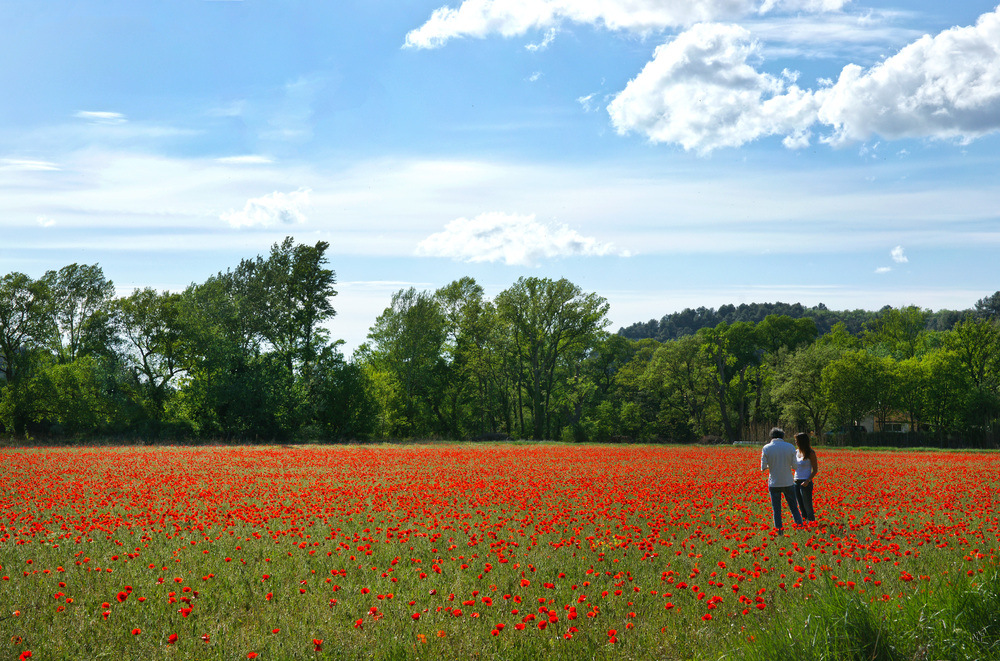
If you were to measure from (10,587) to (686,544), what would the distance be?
30.8 ft

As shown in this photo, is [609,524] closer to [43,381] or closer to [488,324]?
[43,381]

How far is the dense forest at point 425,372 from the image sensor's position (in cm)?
5144

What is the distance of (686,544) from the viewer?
11172 mm

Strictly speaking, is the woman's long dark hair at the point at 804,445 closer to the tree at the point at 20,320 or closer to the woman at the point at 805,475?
the woman at the point at 805,475

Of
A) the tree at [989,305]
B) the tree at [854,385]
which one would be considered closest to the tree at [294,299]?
the tree at [854,385]

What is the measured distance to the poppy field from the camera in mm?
6422

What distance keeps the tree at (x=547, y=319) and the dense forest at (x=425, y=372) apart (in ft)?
0.51

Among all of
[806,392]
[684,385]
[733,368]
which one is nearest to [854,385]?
[806,392]

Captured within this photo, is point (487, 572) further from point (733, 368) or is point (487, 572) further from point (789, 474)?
point (733, 368)

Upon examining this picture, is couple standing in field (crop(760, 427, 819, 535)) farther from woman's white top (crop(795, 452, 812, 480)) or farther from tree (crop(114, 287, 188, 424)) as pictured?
tree (crop(114, 287, 188, 424))

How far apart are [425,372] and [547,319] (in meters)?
13.2

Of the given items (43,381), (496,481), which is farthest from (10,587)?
(43,381)

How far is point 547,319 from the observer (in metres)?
68.6

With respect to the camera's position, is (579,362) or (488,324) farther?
(579,362)
